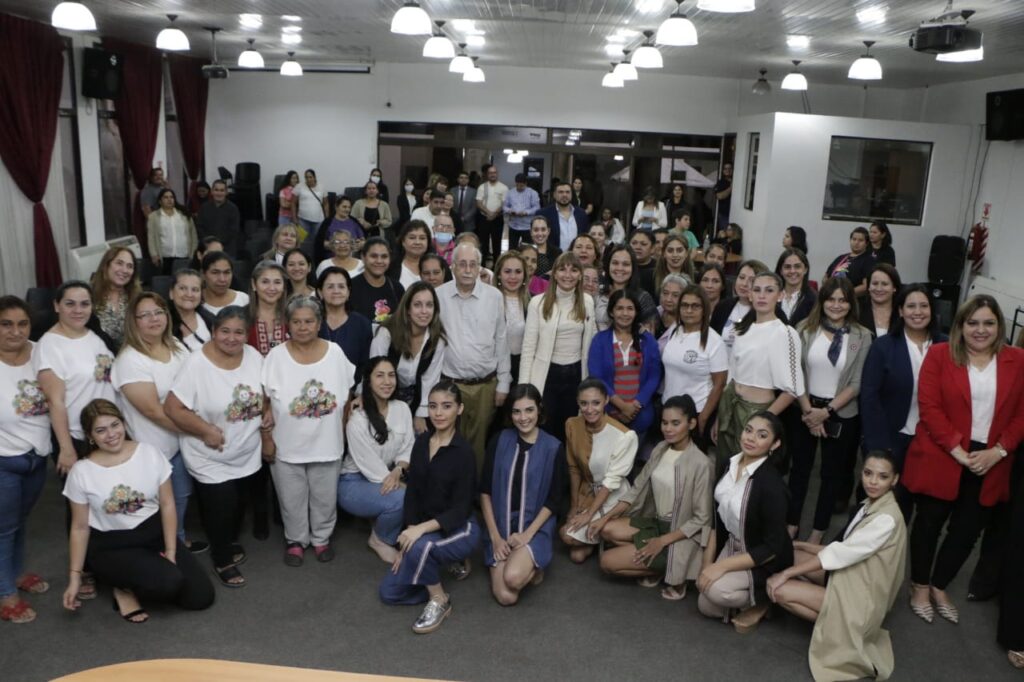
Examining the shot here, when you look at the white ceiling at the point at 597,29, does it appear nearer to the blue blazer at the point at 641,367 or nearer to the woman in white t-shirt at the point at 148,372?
the blue blazer at the point at 641,367

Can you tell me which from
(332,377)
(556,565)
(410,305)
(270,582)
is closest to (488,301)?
(410,305)

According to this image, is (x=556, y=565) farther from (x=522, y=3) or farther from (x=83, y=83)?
(x=83, y=83)

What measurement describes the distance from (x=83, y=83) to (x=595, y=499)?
28.1ft

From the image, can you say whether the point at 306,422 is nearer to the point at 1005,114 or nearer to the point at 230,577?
the point at 230,577

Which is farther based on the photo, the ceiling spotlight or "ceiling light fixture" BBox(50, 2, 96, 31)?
the ceiling spotlight

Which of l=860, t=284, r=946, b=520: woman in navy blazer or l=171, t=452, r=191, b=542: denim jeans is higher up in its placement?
l=860, t=284, r=946, b=520: woman in navy blazer

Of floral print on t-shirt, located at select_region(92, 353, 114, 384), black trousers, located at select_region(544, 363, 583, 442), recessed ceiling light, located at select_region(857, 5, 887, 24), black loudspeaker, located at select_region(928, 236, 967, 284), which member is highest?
recessed ceiling light, located at select_region(857, 5, 887, 24)

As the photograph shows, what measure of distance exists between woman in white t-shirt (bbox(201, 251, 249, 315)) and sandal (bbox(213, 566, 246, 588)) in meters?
1.47

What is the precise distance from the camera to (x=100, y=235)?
1029 centimetres

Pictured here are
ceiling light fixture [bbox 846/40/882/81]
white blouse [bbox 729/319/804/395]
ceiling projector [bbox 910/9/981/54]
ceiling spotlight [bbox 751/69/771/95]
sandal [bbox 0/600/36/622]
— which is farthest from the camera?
ceiling spotlight [bbox 751/69/771/95]

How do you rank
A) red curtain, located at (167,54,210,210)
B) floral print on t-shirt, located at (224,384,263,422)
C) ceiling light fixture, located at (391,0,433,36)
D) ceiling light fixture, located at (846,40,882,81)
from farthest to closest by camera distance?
red curtain, located at (167,54,210,210)
ceiling light fixture, located at (846,40,882,81)
ceiling light fixture, located at (391,0,433,36)
floral print on t-shirt, located at (224,384,263,422)

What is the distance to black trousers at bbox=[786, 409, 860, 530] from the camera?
4.54 metres

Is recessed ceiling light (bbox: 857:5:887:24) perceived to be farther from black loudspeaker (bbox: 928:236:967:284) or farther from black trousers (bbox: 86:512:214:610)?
black trousers (bbox: 86:512:214:610)

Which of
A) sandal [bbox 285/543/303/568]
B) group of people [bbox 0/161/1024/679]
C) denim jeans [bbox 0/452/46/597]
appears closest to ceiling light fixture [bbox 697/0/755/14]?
group of people [bbox 0/161/1024/679]
